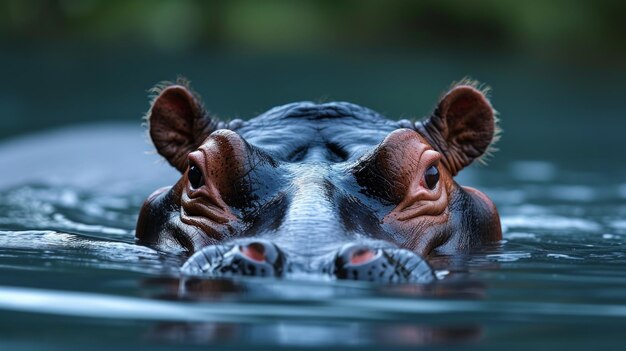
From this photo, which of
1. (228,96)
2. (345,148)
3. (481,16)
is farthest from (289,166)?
(481,16)

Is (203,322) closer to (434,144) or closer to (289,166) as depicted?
(289,166)

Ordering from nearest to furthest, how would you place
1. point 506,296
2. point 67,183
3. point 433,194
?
point 506,296 < point 433,194 < point 67,183

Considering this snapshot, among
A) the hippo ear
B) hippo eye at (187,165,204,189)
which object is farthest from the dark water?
the hippo ear

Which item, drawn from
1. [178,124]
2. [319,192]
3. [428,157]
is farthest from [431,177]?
[178,124]

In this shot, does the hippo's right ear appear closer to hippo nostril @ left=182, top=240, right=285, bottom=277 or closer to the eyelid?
the eyelid

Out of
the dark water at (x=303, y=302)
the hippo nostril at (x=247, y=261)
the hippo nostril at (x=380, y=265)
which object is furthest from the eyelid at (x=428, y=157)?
the hippo nostril at (x=247, y=261)

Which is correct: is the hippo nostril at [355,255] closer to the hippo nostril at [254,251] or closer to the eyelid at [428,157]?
the hippo nostril at [254,251]

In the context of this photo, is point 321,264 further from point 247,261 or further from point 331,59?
point 331,59
